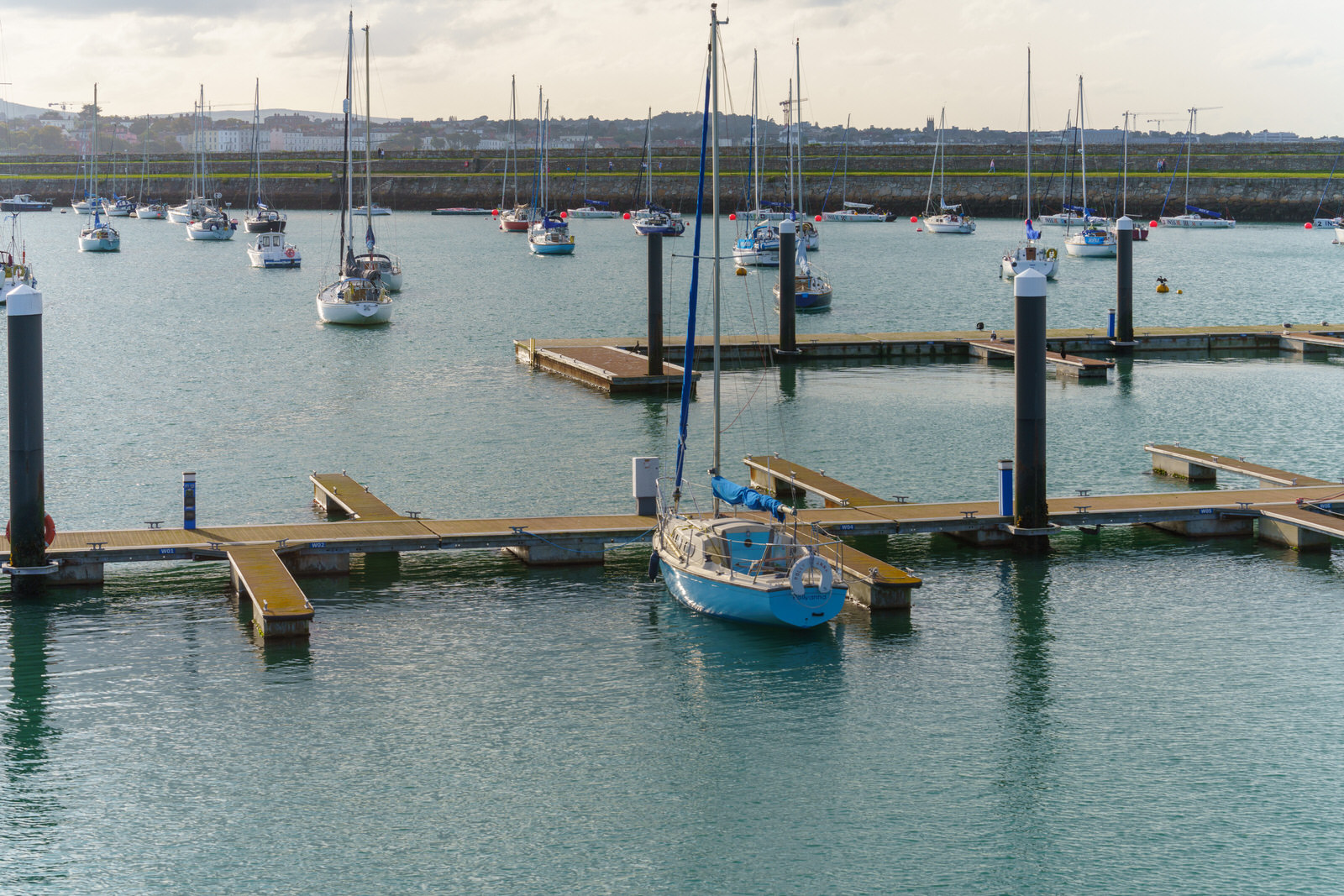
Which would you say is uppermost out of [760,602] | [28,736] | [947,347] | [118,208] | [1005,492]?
[118,208]

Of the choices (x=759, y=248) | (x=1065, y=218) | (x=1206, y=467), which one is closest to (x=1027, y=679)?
(x=1206, y=467)

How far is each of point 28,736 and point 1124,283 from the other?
1619 inches

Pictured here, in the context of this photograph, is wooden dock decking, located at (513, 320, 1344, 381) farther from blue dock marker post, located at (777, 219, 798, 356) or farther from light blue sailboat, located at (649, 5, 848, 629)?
light blue sailboat, located at (649, 5, 848, 629)

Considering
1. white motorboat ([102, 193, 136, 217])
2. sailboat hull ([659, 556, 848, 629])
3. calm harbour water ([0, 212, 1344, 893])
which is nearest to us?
calm harbour water ([0, 212, 1344, 893])

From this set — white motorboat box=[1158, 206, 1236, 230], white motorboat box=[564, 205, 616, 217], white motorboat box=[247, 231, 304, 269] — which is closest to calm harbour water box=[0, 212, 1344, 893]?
white motorboat box=[247, 231, 304, 269]

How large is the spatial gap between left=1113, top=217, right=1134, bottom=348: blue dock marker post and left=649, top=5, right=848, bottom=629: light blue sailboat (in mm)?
28891

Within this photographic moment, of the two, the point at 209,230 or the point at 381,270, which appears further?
the point at 209,230

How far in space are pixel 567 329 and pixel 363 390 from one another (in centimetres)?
1960

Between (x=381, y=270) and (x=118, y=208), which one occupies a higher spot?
(x=118, y=208)

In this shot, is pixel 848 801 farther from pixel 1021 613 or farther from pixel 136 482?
pixel 136 482

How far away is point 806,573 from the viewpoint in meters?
21.3

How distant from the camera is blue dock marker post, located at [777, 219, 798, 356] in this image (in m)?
48.0

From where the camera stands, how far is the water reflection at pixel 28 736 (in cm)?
1562

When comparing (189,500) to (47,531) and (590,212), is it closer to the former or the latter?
(47,531)
